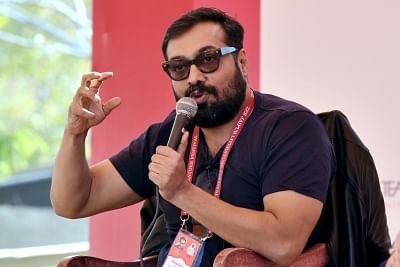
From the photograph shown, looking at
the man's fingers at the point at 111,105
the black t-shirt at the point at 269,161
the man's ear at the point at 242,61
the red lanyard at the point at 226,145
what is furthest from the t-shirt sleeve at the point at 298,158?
the man's fingers at the point at 111,105

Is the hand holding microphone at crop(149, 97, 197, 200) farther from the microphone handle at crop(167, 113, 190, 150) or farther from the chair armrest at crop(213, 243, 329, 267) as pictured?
the chair armrest at crop(213, 243, 329, 267)

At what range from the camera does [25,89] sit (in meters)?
4.41

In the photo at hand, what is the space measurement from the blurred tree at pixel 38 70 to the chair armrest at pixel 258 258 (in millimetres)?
2594

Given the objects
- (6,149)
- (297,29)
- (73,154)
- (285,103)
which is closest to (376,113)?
(297,29)

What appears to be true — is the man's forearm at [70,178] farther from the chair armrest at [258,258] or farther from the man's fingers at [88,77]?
the chair armrest at [258,258]

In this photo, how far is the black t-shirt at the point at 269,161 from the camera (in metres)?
1.85

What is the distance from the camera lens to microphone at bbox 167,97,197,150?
1782 millimetres

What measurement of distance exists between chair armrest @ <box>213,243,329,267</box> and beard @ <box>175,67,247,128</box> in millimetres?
420

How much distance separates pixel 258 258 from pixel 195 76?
1.71 ft

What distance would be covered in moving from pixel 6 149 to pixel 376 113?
8.65 feet

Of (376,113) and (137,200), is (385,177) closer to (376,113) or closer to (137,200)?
(376,113)

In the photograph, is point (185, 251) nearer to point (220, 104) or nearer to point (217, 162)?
point (217, 162)

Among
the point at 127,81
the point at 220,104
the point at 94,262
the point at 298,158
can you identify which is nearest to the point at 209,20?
the point at 220,104

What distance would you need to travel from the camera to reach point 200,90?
2012mm
